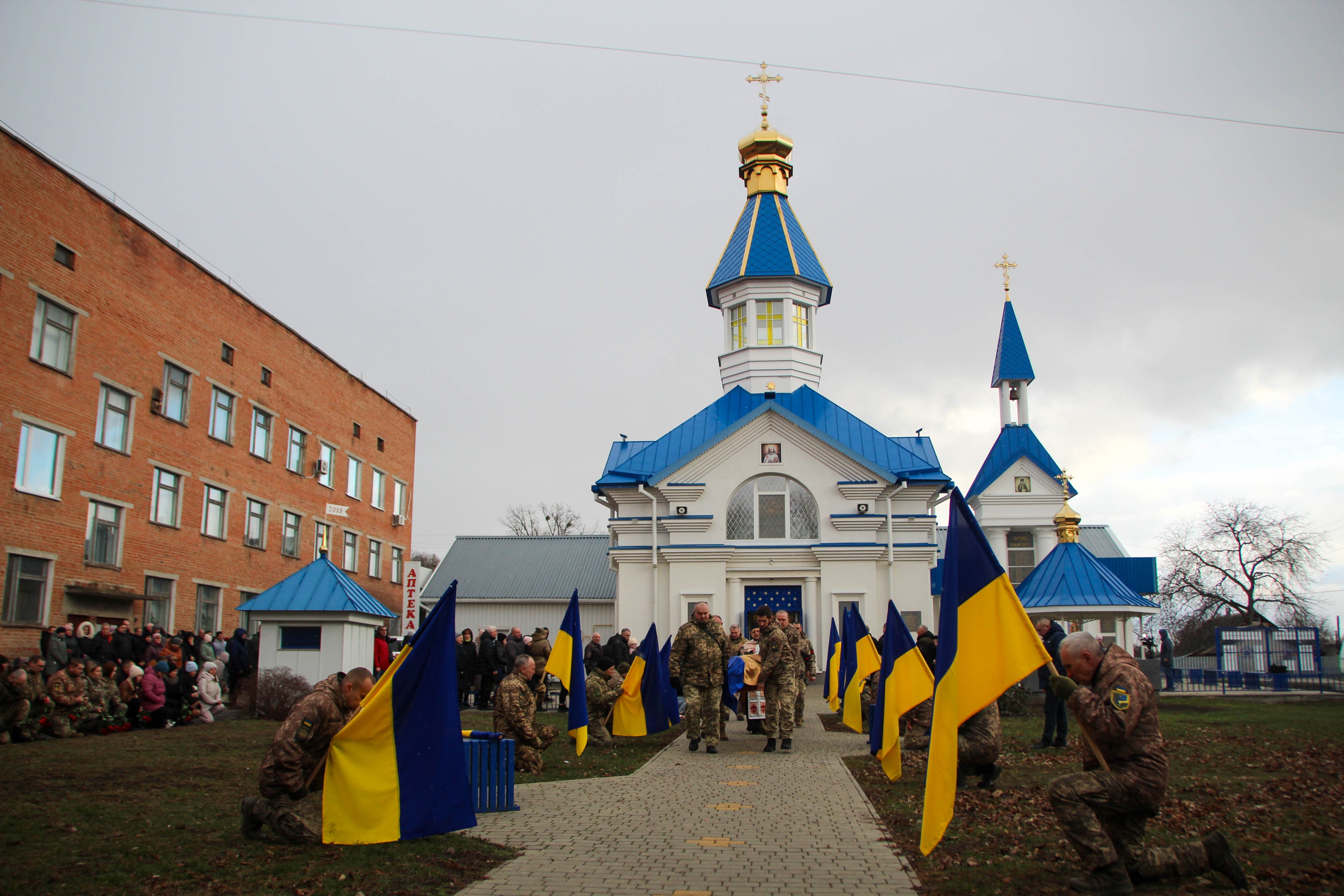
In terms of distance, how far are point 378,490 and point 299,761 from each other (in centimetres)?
3887

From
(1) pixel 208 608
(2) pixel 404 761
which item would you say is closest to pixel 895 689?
(2) pixel 404 761

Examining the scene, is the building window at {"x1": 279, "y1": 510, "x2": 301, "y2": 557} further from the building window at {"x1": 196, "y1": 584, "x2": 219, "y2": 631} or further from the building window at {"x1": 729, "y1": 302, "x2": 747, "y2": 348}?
the building window at {"x1": 729, "y1": 302, "x2": 747, "y2": 348}

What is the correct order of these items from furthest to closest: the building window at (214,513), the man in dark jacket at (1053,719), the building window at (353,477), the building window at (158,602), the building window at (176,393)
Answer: the building window at (353,477), the building window at (214,513), the building window at (176,393), the building window at (158,602), the man in dark jacket at (1053,719)

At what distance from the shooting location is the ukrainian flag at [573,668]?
13.1 meters

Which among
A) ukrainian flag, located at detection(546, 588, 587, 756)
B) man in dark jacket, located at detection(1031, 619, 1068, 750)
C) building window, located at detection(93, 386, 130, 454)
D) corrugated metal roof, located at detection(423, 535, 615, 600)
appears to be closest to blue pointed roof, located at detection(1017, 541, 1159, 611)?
man in dark jacket, located at detection(1031, 619, 1068, 750)

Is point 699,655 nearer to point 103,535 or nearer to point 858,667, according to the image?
point 858,667

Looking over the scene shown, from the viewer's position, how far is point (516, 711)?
11.8 meters

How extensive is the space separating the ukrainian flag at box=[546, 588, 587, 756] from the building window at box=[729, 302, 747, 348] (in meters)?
23.6

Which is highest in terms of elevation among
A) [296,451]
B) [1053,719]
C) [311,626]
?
[296,451]

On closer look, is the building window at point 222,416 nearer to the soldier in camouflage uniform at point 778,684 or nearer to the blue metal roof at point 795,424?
the blue metal roof at point 795,424

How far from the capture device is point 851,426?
115ft

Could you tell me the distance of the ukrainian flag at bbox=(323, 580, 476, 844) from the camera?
25.9 feet

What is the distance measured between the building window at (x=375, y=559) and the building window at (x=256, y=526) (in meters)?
8.50

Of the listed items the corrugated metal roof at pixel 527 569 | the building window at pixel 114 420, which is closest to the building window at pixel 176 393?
the building window at pixel 114 420
